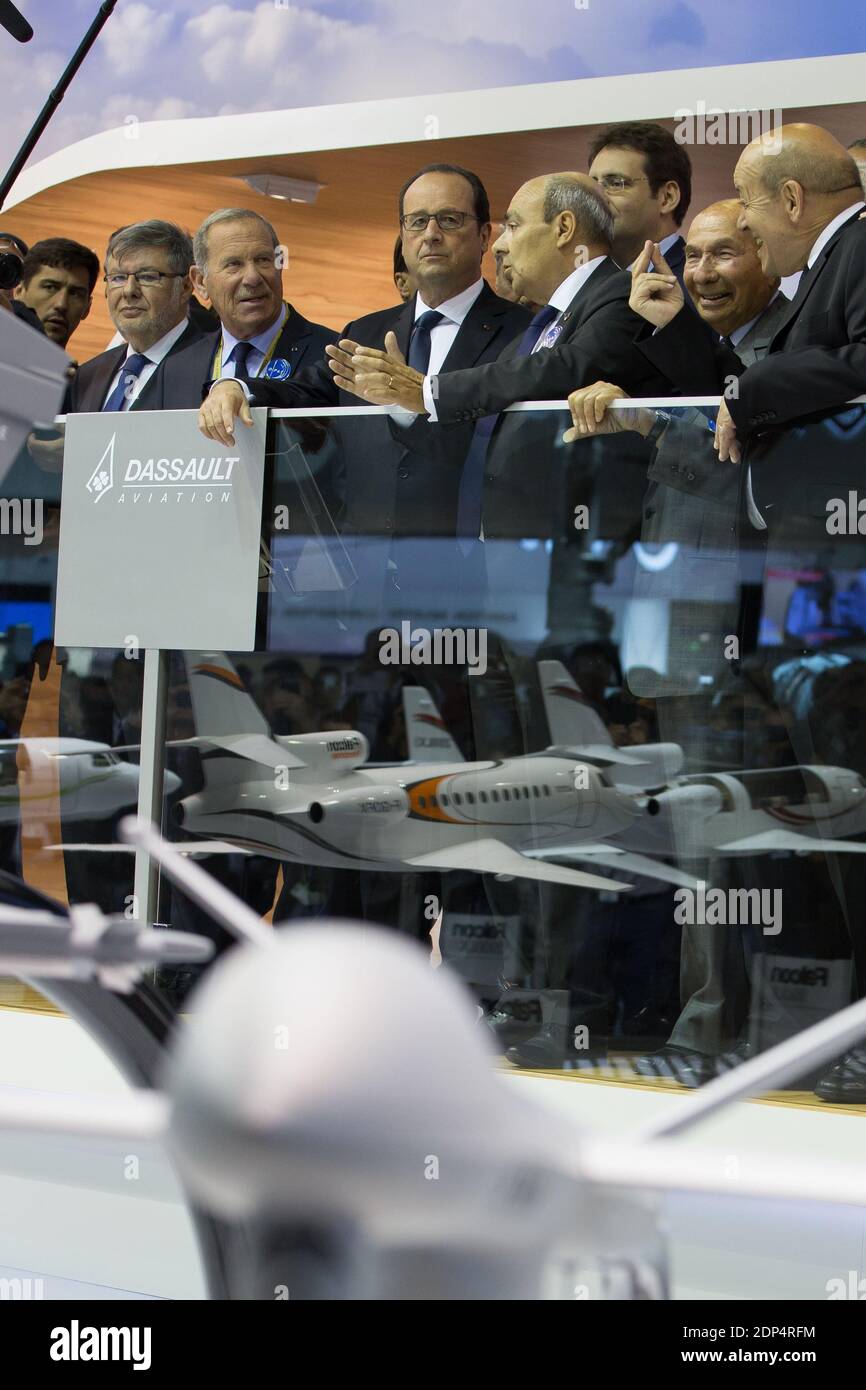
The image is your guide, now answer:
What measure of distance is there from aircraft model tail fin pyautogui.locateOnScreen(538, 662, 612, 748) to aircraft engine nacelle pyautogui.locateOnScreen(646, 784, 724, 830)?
0.36 ft

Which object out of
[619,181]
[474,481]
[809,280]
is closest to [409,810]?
[474,481]

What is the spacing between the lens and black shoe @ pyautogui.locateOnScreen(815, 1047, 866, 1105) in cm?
198

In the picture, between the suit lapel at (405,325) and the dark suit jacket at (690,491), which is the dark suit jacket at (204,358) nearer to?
the suit lapel at (405,325)

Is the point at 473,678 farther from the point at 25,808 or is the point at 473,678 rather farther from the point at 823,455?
the point at 25,808

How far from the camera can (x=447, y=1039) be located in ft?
0.91

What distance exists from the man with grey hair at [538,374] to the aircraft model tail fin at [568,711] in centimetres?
20

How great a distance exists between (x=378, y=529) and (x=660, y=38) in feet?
19.6

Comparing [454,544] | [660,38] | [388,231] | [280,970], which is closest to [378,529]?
[454,544]

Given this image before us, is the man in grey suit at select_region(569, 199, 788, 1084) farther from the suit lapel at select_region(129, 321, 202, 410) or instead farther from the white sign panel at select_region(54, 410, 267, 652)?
the suit lapel at select_region(129, 321, 202, 410)

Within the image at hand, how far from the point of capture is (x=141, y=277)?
307 centimetres

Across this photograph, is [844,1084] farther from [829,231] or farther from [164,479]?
[164,479]

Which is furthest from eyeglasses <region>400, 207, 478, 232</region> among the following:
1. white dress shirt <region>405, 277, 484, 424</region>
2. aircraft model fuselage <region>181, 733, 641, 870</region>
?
aircraft model fuselage <region>181, 733, 641, 870</region>

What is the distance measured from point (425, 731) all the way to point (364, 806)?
0.17 metres

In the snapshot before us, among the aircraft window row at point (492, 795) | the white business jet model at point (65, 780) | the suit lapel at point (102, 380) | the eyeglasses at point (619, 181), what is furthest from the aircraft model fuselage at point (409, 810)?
the eyeglasses at point (619, 181)
